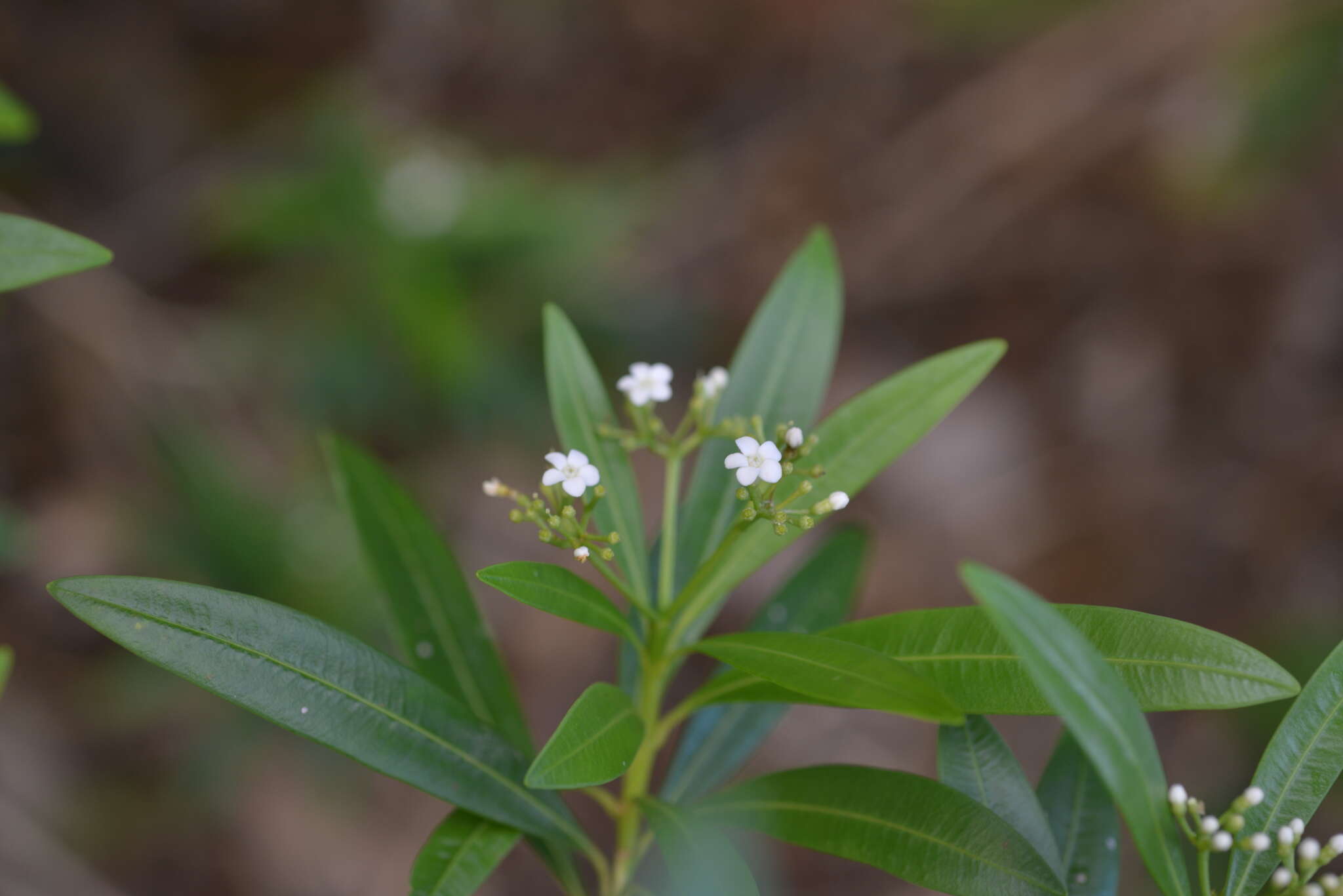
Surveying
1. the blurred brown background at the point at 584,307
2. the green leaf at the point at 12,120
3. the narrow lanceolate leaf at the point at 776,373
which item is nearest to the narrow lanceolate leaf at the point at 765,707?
the narrow lanceolate leaf at the point at 776,373

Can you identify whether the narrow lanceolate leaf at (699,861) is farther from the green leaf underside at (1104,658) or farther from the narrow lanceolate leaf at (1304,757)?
the narrow lanceolate leaf at (1304,757)

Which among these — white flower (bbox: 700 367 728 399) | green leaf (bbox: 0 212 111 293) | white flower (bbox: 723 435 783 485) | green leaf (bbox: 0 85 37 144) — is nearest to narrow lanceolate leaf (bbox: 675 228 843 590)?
white flower (bbox: 700 367 728 399)

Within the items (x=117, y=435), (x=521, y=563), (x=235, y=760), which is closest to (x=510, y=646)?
(x=235, y=760)

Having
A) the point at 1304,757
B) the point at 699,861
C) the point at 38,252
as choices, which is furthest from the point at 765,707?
the point at 38,252

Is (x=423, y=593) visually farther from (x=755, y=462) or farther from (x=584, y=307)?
(x=584, y=307)

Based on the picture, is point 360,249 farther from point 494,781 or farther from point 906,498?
point 494,781

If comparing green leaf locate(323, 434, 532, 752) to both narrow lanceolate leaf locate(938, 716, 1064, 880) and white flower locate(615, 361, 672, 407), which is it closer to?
white flower locate(615, 361, 672, 407)
